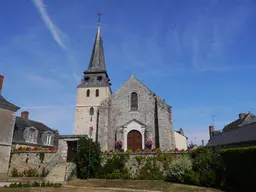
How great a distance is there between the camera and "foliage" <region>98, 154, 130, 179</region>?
43.4ft

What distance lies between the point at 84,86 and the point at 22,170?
37.0 ft

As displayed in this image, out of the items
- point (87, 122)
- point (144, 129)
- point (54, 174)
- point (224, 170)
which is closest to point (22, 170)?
point (54, 174)

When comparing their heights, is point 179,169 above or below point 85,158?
below

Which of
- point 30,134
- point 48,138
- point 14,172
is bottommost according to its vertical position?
point 14,172

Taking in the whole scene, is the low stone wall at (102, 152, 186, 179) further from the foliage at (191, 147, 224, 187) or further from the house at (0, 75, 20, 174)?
the house at (0, 75, 20, 174)

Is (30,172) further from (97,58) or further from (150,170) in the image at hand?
(97,58)

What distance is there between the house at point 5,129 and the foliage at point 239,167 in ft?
52.8

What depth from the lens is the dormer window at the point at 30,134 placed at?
76.6ft

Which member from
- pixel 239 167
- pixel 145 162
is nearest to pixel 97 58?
pixel 145 162

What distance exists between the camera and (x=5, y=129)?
17578 millimetres

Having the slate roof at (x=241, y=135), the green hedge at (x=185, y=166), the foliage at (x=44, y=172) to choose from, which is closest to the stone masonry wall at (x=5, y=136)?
the foliage at (x=44, y=172)

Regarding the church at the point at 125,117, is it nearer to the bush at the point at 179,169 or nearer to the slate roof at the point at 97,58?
the slate roof at the point at 97,58

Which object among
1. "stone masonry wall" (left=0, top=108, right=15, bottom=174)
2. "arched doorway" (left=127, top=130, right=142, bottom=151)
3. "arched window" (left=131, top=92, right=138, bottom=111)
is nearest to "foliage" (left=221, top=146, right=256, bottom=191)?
"arched doorway" (left=127, top=130, right=142, bottom=151)

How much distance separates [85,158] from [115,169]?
6.96ft
